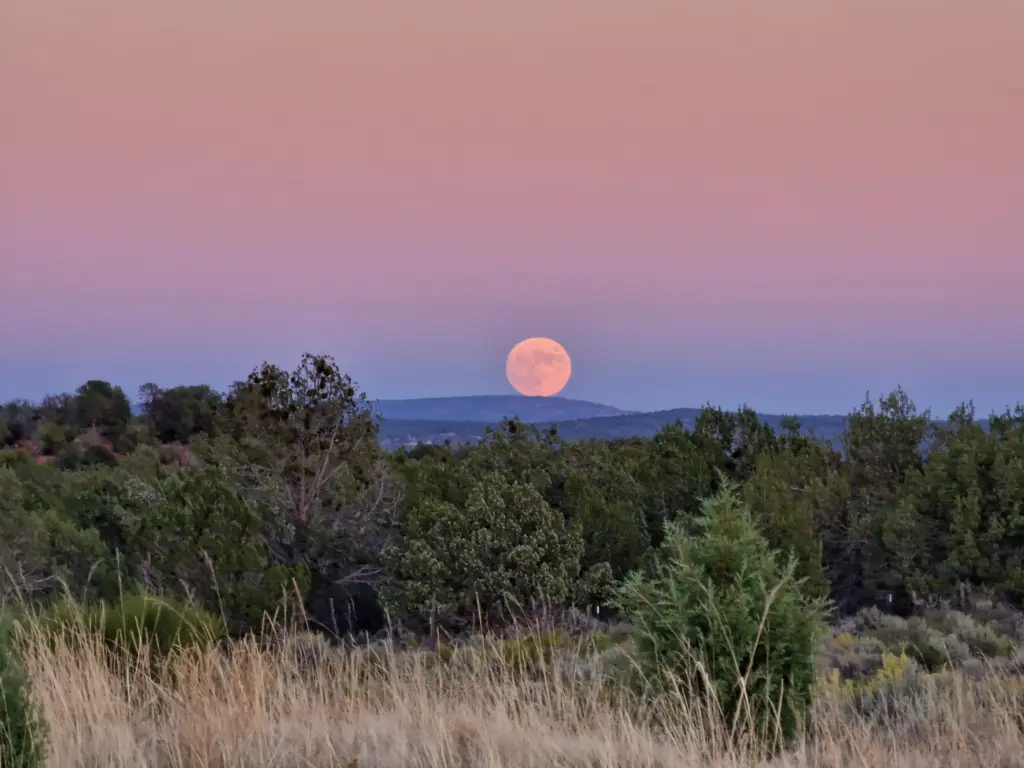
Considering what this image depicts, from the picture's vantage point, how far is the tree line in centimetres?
1803

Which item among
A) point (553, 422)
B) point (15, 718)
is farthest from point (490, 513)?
point (15, 718)

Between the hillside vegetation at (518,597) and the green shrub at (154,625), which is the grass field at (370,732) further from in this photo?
the green shrub at (154,625)

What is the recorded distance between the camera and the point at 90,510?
2536 centimetres

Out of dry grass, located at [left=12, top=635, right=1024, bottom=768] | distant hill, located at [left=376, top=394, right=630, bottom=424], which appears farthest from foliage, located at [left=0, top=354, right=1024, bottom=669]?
distant hill, located at [left=376, top=394, right=630, bottom=424]

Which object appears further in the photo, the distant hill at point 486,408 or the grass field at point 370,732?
the distant hill at point 486,408

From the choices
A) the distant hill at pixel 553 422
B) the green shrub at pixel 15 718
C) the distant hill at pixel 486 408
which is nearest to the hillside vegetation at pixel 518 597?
the green shrub at pixel 15 718

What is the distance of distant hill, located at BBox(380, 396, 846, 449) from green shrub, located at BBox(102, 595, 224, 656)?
17741 mm

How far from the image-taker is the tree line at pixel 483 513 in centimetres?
1803

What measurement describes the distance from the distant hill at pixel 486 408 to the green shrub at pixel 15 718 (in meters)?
77.8

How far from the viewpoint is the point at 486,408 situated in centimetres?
10981

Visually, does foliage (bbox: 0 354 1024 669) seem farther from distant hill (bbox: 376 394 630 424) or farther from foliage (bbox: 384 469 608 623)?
distant hill (bbox: 376 394 630 424)

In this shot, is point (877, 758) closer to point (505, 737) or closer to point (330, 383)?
point (505, 737)

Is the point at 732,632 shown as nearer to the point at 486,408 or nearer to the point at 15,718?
the point at 15,718

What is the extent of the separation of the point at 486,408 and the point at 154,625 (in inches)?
4052
